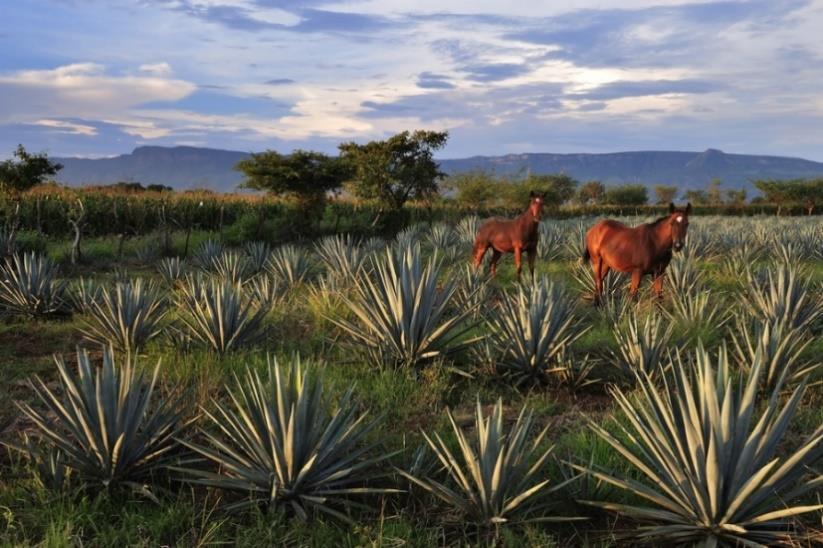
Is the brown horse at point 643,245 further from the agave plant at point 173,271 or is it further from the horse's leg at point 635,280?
the agave plant at point 173,271

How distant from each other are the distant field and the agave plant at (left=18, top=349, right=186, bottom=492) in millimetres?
27

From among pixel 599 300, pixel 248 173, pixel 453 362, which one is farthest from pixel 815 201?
pixel 453 362

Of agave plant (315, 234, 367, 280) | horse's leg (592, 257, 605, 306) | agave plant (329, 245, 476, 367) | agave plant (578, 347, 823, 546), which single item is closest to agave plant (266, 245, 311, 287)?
agave plant (315, 234, 367, 280)

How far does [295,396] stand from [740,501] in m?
2.40

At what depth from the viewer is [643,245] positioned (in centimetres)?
801

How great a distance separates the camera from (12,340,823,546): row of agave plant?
295 centimetres

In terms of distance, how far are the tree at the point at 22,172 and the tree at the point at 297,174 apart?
861 cm

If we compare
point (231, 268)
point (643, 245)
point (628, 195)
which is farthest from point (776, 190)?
point (231, 268)

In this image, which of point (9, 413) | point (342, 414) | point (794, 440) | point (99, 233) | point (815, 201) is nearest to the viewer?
point (342, 414)

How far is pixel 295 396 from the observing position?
3.80 meters

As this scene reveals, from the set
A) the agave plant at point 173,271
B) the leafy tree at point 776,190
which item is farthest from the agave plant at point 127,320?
the leafy tree at point 776,190

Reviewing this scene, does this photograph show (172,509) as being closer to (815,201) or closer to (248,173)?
(248,173)

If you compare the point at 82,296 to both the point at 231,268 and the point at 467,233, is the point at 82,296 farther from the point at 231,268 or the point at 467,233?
the point at 467,233

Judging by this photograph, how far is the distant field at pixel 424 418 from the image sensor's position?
3066 mm
